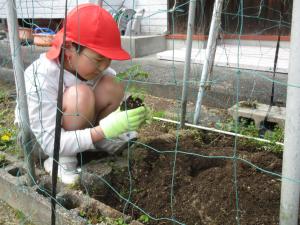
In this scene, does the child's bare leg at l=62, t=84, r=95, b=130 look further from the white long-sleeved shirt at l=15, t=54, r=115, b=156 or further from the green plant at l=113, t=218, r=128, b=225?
the green plant at l=113, t=218, r=128, b=225

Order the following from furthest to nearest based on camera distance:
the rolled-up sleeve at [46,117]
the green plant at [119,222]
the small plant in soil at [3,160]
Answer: the small plant in soil at [3,160]
the rolled-up sleeve at [46,117]
the green plant at [119,222]

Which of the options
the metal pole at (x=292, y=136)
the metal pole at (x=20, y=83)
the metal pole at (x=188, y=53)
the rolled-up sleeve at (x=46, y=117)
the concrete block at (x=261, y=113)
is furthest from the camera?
the concrete block at (x=261, y=113)

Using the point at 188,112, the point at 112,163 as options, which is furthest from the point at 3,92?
the point at 112,163

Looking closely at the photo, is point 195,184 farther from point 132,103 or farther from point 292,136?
point 292,136

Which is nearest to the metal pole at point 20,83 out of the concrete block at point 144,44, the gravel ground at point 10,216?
the gravel ground at point 10,216

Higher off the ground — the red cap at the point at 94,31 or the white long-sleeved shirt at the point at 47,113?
the red cap at the point at 94,31

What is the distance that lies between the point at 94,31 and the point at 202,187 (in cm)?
91

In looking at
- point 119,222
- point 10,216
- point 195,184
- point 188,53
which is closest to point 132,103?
point 195,184

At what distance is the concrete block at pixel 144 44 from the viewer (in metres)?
4.89

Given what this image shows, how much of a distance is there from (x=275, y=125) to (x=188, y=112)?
0.74m

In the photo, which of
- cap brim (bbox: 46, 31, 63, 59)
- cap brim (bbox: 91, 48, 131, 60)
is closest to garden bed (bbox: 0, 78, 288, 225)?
cap brim (bbox: 91, 48, 131, 60)

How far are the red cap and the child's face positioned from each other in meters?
0.07

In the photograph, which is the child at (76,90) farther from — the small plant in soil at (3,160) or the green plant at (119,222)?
the green plant at (119,222)

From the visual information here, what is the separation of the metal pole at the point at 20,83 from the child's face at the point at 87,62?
0.28m
